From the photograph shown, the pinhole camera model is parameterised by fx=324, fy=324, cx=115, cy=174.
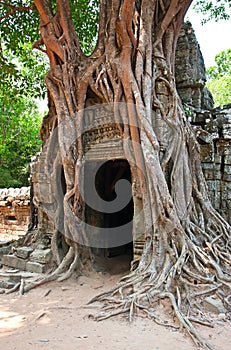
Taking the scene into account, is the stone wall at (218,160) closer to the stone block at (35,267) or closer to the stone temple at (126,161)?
the stone temple at (126,161)

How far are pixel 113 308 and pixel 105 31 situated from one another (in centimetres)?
418

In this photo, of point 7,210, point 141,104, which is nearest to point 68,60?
point 141,104

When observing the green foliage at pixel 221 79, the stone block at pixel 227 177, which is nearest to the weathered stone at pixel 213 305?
the stone block at pixel 227 177

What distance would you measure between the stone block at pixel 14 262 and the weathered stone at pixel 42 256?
0.18 meters

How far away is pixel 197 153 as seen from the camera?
5.32m

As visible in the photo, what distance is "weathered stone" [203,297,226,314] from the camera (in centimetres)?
335

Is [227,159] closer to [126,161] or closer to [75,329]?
[126,161]

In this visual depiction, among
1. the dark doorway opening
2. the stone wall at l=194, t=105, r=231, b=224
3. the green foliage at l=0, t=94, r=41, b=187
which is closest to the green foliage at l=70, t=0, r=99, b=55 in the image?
the dark doorway opening

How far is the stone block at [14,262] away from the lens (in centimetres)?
521

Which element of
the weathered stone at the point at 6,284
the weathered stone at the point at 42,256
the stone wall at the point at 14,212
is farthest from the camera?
the stone wall at the point at 14,212

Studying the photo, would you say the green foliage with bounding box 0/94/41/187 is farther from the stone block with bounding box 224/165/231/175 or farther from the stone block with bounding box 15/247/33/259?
the stone block with bounding box 224/165/231/175

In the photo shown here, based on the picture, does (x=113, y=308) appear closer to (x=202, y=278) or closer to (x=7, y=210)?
(x=202, y=278)

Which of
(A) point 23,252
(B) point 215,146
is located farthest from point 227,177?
(A) point 23,252

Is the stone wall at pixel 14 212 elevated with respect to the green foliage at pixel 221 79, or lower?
lower
